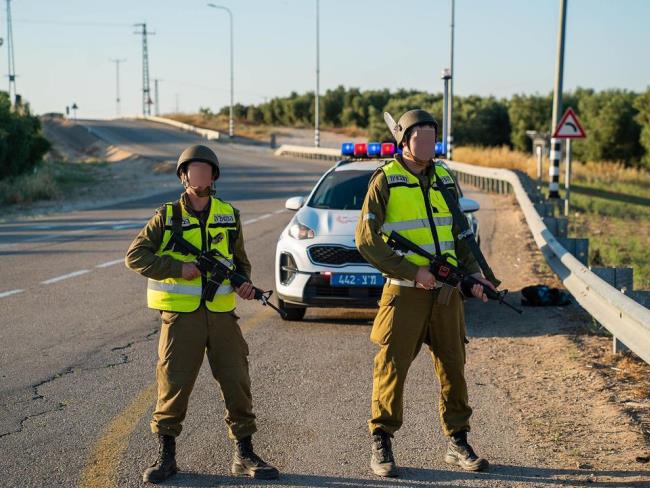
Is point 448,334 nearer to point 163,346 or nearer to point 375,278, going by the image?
point 163,346

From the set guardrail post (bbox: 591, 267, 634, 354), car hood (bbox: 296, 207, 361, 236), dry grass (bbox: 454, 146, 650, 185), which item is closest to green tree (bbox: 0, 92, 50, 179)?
dry grass (bbox: 454, 146, 650, 185)

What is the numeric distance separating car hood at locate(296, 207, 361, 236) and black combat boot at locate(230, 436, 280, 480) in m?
4.37

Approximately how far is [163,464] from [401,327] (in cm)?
141

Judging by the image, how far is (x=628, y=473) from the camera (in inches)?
199

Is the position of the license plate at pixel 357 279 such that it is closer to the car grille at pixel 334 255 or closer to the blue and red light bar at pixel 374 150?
the car grille at pixel 334 255

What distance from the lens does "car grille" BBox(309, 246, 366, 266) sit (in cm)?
916

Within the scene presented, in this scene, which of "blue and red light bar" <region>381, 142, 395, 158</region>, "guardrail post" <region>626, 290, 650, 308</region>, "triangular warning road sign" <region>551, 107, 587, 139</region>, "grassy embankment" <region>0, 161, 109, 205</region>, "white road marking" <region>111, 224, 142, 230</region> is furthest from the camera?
"grassy embankment" <region>0, 161, 109, 205</region>

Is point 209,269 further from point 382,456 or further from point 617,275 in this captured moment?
point 617,275

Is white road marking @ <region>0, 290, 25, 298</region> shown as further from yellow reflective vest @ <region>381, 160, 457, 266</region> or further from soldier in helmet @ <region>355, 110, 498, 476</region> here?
yellow reflective vest @ <region>381, 160, 457, 266</region>

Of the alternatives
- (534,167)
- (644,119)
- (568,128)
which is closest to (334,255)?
(568,128)

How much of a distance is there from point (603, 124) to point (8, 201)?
41.7 m

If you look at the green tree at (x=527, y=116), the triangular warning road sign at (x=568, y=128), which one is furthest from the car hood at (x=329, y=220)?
the green tree at (x=527, y=116)

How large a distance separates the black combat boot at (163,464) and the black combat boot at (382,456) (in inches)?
40.9

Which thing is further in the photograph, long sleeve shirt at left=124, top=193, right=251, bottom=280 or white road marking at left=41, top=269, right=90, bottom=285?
white road marking at left=41, top=269, right=90, bottom=285
